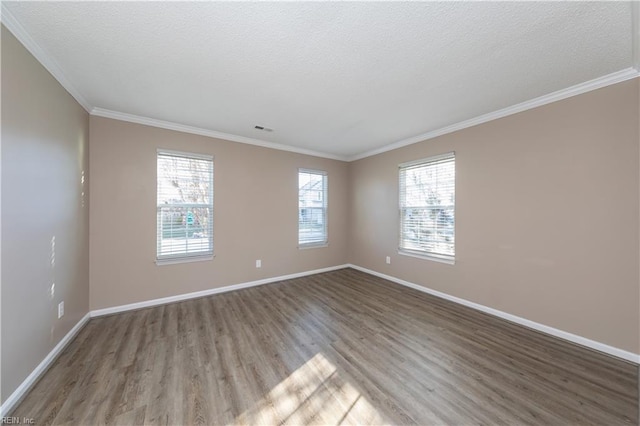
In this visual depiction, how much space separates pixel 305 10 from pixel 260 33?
0.38m

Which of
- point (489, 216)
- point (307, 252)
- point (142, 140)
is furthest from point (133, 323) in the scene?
point (489, 216)

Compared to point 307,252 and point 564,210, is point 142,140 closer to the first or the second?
point 307,252

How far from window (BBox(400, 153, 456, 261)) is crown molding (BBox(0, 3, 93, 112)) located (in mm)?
4340

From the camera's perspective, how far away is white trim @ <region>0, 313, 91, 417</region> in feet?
4.91

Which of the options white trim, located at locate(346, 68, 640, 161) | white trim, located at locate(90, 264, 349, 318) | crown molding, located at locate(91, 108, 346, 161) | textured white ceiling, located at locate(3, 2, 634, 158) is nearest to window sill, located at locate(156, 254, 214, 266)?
white trim, located at locate(90, 264, 349, 318)

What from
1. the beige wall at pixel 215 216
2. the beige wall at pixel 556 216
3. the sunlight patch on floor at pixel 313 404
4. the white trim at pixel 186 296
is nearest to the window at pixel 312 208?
the beige wall at pixel 215 216

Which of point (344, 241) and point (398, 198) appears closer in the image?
point (398, 198)

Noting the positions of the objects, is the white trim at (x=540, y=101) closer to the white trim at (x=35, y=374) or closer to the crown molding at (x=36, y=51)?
the crown molding at (x=36, y=51)

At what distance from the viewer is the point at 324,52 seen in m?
1.83

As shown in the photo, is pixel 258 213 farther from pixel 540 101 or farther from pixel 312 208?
pixel 540 101

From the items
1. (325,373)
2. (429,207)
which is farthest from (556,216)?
(325,373)

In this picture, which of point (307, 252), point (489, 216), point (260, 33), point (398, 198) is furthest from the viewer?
point (307, 252)

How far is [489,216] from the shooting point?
3.01m

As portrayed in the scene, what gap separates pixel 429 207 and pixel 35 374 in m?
4.61
